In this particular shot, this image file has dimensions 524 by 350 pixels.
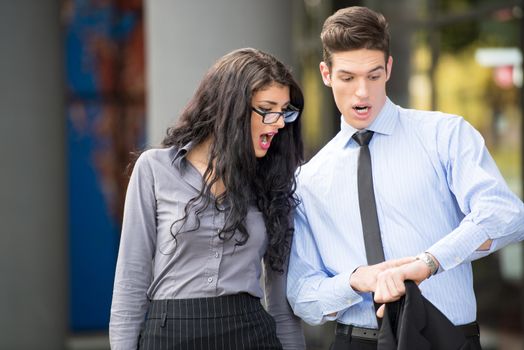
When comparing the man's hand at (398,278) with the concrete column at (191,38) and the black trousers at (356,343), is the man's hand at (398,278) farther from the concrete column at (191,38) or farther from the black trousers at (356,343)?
the concrete column at (191,38)

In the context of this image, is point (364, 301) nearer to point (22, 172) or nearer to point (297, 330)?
point (297, 330)

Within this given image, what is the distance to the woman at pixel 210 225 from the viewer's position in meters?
3.15

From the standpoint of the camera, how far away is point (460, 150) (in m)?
2.97

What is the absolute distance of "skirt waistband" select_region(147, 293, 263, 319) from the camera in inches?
123

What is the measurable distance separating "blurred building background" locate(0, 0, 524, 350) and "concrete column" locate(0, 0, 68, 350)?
1 cm

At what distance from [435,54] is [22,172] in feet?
12.4

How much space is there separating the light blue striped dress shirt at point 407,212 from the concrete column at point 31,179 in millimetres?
5296

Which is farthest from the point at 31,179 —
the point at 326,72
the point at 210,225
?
the point at 326,72

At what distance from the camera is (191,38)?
5941mm

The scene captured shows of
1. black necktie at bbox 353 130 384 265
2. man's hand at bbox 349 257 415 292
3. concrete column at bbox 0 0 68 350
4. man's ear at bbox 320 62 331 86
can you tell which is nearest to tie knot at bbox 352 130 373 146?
black necktie at bbox 353 130 384 265

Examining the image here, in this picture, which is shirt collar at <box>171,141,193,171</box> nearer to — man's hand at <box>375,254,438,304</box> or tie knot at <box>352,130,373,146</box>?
tie knot at <box>352,130,373,146</box>

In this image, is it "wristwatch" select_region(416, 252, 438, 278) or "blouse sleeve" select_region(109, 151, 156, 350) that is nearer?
"wristwatch" select_region(416, 252, 438, 278)

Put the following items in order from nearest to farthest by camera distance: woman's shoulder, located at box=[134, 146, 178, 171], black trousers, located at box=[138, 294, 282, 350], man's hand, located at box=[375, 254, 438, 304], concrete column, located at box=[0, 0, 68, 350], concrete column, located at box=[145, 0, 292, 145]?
man's hand, located at box=[375, 254, 438, 304]
black trousers, located at box=[138, 294, 282, 350]
woman's shoulder, located at box=[134, 146, 178, 171]
concrete column, located at box=[145, 0, 292, 145]
concrete column, located at box=[0, 0, 68, 350]

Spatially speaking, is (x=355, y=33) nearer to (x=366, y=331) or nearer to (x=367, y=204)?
(x=367, y=204)
